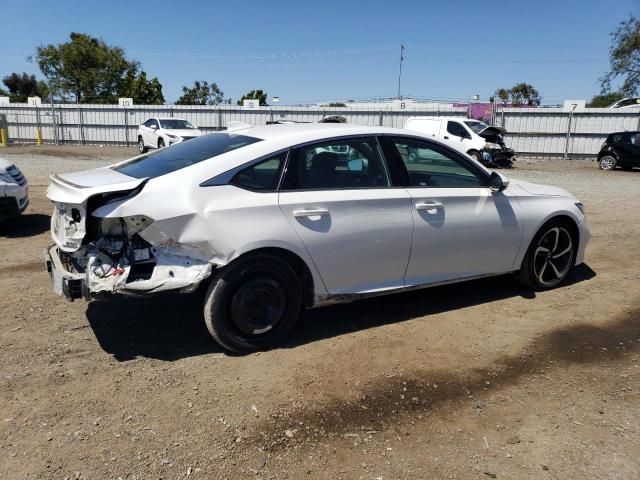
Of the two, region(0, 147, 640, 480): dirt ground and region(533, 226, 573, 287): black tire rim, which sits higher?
region(533, 226, 573, 287): black tire rim

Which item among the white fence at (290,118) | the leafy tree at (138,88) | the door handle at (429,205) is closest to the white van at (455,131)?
the white fence at (290,118)

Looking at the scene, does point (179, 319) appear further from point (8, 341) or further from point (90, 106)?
point (90, 106)

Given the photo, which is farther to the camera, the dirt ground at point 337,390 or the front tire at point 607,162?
the front tire at point 607,162

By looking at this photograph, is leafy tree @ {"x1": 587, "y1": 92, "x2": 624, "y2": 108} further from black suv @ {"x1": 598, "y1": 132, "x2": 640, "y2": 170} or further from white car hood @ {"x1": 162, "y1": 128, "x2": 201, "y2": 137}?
white car hood @ {"x1": 162, "y1": 128, "x2": 201, "y2": 137}

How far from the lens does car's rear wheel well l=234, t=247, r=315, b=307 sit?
3.94m

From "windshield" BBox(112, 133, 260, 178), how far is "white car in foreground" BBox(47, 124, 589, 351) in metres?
0.02

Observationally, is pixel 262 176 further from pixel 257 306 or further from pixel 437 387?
pixel 437 387

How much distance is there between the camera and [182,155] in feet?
14.2

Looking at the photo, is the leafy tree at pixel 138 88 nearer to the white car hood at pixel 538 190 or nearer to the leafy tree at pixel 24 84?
the leafy tree at pixel 24 84

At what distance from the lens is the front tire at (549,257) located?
17.5ft

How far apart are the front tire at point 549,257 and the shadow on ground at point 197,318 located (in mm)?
189

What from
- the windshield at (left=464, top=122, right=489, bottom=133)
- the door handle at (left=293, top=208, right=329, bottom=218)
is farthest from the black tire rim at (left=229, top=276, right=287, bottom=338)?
the windshield at (left=464, top=122, right=489, bottom=133)

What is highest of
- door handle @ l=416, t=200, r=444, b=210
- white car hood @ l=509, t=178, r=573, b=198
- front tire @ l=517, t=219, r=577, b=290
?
white car hood @ l=509, t=178, r=573, b=198

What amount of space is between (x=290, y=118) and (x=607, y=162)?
49.2 feet
